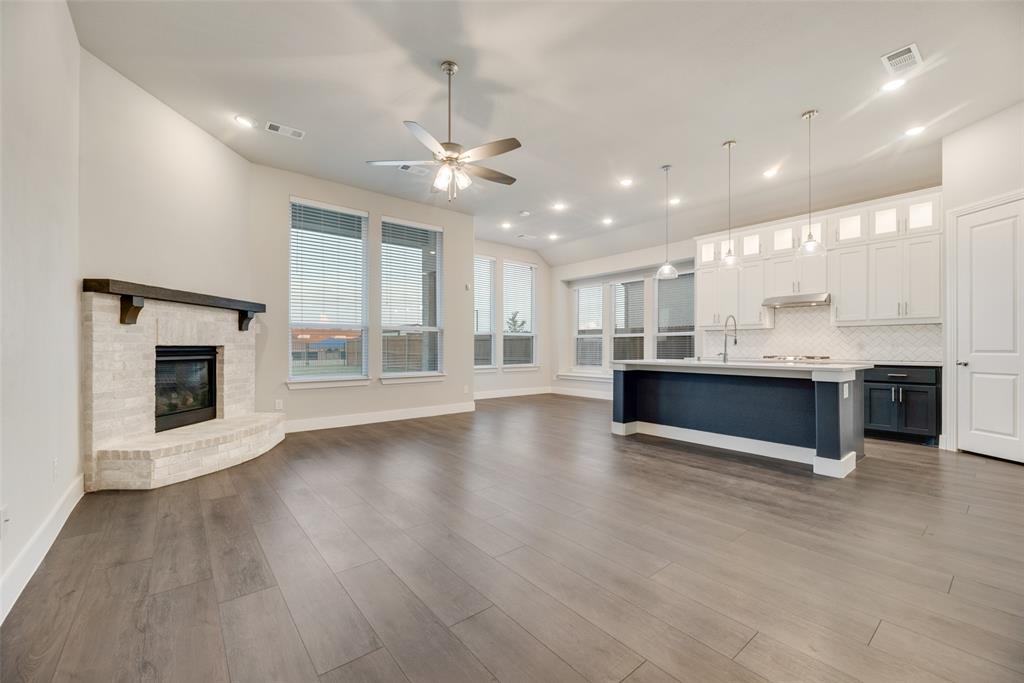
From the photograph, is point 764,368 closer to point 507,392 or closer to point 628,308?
point 628,308

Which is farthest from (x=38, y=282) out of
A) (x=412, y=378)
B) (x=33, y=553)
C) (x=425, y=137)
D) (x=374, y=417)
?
(x=412, y=378)

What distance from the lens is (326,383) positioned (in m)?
5.48

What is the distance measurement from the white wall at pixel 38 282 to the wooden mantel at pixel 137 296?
13cm

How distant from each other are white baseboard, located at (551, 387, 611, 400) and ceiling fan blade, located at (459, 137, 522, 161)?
645cm

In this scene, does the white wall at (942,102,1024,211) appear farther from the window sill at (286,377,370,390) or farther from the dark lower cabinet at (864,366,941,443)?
the window sill at (286,377,370,390)

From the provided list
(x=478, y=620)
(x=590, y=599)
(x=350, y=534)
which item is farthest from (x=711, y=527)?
(x=350, y=534)

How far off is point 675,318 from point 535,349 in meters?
3.14

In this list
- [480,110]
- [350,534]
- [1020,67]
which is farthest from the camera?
[480,110]

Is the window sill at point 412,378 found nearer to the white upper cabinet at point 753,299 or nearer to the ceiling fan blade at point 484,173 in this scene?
the ceiling fan blade at point 484,173

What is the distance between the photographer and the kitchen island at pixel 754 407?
3539mm

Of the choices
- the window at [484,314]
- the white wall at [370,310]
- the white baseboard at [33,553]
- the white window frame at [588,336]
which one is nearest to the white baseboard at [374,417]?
the white wall at [370,310]

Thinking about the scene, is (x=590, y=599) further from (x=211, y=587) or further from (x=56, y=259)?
(x=56, y=259)

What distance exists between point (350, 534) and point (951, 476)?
4694 millimetres

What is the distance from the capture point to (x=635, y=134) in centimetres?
427
